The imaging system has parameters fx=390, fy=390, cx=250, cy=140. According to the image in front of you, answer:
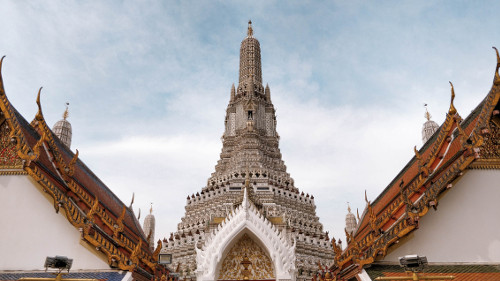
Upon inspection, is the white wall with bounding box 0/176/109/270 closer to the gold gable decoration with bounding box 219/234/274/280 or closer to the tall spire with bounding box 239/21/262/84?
the gold gable decoration with bounding box 219/234/274/280

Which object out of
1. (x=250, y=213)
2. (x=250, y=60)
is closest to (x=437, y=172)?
(x=250, y=213)

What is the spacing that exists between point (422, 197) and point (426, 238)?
87 cm

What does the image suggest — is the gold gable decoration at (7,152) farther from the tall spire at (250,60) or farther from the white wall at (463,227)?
the tall spire at (250,60)

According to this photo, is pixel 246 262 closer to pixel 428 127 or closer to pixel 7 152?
pixel 7 152

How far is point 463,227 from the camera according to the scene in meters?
7.63

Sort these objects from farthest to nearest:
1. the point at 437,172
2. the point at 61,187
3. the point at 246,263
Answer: the point at 246,263, the point at 61,187, the point at 437,172

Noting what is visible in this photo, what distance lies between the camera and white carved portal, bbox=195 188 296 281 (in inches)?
297

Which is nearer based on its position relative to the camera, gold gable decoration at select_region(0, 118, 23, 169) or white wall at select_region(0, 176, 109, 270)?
white wall at select_region(0, 176, 109, 270)

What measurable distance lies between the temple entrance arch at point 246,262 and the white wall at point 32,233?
2.33 m

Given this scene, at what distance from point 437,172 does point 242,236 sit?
412 centimetres

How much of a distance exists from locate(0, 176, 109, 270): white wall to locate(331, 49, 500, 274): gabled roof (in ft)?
16.0

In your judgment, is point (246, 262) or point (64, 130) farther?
point (64, 130)

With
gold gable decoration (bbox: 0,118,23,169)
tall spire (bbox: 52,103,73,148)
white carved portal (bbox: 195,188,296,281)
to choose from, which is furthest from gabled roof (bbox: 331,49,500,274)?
tall spire (bbox: 52,103,73,148)

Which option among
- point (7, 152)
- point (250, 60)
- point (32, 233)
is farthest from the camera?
point (250, 60)
